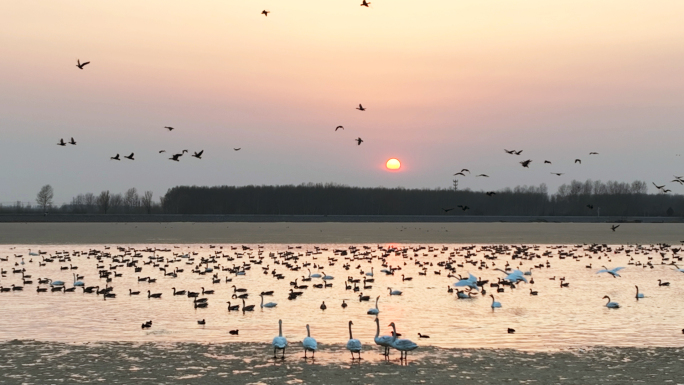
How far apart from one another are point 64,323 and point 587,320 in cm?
1524

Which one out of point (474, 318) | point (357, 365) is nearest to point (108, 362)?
point (357, 365)

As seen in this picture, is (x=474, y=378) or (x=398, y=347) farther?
(x=398, y=347)

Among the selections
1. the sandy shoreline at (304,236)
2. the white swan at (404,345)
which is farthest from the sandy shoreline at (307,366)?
the sandy shoreline at (304,236)

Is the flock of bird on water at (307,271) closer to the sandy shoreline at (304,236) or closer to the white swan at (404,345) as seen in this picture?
the white swan at (404,345)

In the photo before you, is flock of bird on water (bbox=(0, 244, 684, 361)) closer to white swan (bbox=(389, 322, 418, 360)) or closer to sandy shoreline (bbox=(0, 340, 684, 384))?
white swan (bbox=(389, 322, 418, 360))

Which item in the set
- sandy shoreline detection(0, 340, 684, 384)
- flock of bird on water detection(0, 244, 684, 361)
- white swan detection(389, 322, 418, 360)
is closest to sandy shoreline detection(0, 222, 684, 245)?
flock of bird on water detection(0, 244, 684, 361)

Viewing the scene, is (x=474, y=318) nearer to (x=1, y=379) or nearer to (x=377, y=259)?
(x=1, y=379)

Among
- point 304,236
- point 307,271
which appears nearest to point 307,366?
point 307,271

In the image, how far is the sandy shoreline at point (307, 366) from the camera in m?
14.7

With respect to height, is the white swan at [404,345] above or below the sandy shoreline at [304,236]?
below

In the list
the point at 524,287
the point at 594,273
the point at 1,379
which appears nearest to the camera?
the point at 1,379

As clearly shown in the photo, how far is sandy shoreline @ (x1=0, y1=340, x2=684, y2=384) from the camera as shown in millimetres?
14703

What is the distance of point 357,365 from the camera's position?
16031 millimetres

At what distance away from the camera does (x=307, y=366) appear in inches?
627
